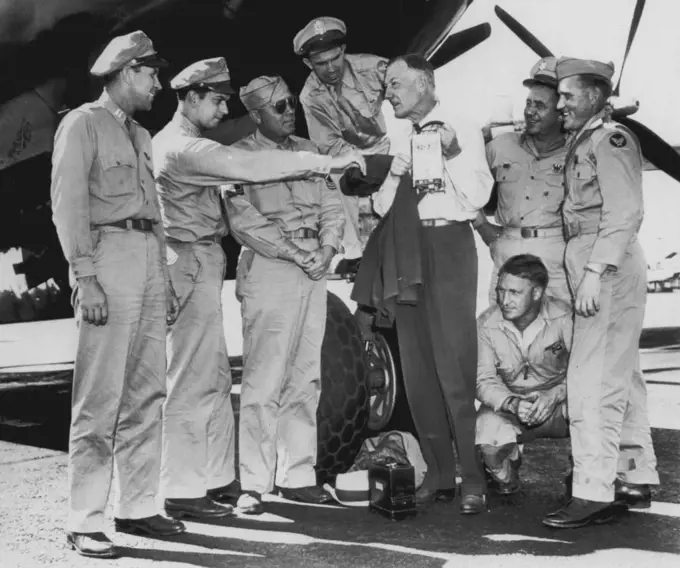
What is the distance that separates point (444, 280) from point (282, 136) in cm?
93

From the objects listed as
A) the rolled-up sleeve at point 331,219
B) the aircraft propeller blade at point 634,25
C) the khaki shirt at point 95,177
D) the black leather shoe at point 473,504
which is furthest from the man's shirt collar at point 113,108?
the aircraft propeller blade at point 634,25

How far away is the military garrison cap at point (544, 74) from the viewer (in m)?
3.55

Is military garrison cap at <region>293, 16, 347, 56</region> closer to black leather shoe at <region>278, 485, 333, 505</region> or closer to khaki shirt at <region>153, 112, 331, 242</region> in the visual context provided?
khaki shirt at <region>153, 112, 331, 242</region>

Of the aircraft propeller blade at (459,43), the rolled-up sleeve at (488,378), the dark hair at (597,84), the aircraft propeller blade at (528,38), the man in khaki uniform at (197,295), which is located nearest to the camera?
the dark hair at (597,84)

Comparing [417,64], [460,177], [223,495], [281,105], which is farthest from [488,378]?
[281,105]

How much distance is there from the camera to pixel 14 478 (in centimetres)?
395

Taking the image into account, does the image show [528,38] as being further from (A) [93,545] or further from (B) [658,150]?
(A) [93,545]

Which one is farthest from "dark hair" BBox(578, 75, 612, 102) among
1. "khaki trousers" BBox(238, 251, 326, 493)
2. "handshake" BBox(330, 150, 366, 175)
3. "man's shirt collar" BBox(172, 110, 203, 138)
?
"man's shirt collar" BBox(172, 110, 203, 138)

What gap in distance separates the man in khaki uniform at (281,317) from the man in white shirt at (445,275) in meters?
0.39

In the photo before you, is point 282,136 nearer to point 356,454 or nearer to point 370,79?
point 370,79

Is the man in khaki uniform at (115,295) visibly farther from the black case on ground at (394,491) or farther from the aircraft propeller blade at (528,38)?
the aircraft propeller blade at (528,38)

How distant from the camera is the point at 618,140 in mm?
2984

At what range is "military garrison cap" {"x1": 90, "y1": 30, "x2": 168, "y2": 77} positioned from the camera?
2904 mm

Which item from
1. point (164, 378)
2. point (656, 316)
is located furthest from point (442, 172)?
point (656, 316)
